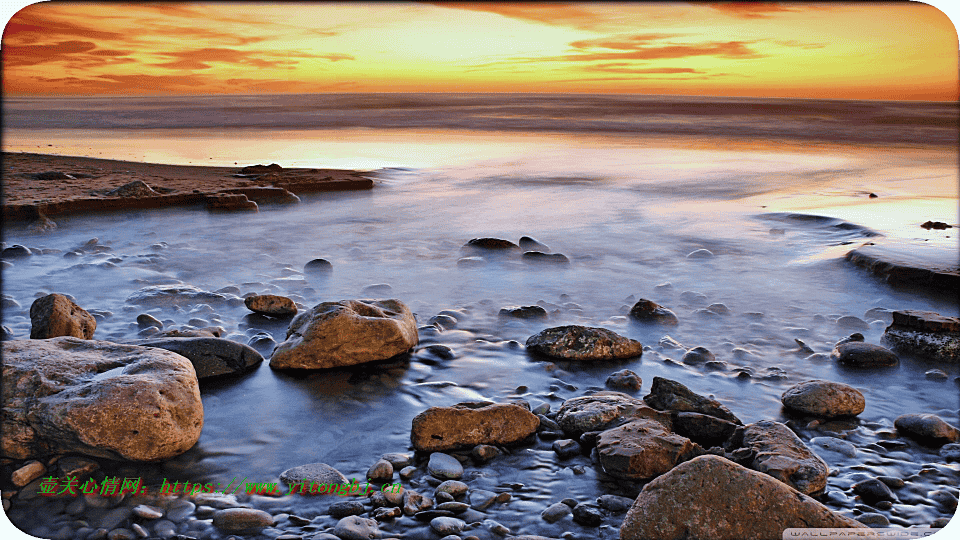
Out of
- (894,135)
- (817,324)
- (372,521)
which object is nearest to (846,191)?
(817,324)

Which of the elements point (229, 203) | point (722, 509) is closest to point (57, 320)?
point (722, 509)

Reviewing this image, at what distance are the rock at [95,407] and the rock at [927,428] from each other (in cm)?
309

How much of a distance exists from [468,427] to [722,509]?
3.81 ft

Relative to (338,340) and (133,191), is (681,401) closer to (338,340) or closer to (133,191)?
(338,340)

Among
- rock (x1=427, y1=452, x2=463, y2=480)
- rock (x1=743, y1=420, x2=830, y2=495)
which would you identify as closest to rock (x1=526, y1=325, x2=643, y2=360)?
rock (x1=743, y1=420, x2=830, y2=495)

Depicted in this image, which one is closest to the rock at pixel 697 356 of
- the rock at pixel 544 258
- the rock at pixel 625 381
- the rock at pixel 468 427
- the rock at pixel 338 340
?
the rock at pixel 625 381

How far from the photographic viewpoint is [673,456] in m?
2.79

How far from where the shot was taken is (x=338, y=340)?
3840mm

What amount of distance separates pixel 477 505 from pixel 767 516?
0.98m

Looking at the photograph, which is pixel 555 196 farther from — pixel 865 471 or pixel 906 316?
pixel 865 471

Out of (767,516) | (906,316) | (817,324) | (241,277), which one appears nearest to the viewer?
(767,516)

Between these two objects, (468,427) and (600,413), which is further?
(600,413)

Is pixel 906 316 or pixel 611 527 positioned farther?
pixel 906 316

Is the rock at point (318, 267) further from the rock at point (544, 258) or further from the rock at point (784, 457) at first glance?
the rock at point (784, 457)
